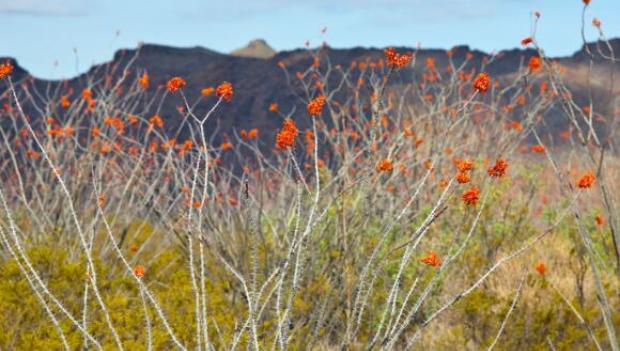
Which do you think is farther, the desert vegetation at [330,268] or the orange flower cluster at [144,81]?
the orange flower cluster at [144,81]

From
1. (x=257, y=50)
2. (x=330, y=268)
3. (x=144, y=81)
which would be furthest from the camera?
(x=257, y=50)

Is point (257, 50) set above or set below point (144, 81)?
below

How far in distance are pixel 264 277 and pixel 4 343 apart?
235cm

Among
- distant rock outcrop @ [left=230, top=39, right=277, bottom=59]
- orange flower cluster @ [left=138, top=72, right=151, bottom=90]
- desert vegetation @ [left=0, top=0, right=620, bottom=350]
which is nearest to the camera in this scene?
desert vegetation @ [left=0, top=0, right=620, bottom=350]

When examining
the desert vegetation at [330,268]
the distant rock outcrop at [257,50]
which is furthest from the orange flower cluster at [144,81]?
the distant rock outcrop at [257,50]

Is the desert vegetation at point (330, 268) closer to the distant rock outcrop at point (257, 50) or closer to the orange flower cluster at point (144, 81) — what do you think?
the orange flower cluster at point (144, 81)

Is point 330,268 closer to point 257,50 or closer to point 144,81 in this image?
point 144,81

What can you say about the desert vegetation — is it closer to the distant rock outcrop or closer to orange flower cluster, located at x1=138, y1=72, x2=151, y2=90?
orange flower cluster, located at x1=138, y1=72, x2=151, y2=90

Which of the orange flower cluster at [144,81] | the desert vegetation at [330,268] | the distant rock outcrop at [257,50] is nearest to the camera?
the desert vegetation at [330,268]

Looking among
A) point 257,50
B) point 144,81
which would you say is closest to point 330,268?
point 144,81

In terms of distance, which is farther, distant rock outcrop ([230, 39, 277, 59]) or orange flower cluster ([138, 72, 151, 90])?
distant rock outcrop ([230, 39, 277, 59])

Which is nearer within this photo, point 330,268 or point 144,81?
point 144,81

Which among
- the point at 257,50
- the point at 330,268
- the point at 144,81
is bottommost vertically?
the point at 257,50

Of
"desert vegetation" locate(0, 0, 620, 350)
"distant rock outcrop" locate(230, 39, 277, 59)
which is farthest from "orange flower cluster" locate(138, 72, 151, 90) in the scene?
"distant rock outcrop" locate(230, 39, 277, 59)
